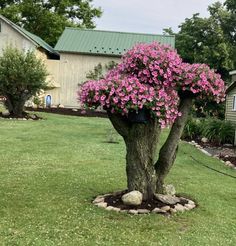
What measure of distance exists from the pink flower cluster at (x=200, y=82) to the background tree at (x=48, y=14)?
37073 millimetres

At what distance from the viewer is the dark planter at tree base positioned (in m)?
6.11

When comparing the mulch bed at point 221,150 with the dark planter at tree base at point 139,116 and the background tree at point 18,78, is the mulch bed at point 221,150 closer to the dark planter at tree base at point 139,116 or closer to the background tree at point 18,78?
the dark planter at tree base at point 139,116

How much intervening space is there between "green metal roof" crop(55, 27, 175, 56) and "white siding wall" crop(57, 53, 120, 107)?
20.8 inches

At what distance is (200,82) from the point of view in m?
6.30

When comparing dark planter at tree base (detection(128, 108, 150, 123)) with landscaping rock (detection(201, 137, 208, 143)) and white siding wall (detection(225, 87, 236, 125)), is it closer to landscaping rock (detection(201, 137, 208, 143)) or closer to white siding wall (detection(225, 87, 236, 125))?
landscaping rock (detection(201, 137, 208, 143))

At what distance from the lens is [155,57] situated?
618cm

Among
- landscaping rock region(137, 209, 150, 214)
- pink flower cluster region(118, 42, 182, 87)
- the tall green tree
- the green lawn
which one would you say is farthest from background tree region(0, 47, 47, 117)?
the tall green tree

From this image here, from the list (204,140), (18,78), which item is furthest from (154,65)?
(18,78)

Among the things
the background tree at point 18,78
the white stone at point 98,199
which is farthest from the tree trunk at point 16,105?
the white stone at point 98,199

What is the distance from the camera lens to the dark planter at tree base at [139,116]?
6109 millimetres

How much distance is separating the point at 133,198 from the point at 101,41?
2846 cm

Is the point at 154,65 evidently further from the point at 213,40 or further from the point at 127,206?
the point at 213,40

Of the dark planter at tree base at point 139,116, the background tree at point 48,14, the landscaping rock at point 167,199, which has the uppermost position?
the background tree at point 48,14

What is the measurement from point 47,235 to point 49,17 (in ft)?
128
